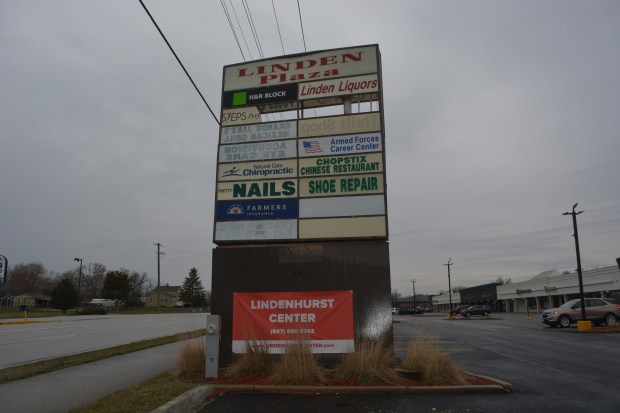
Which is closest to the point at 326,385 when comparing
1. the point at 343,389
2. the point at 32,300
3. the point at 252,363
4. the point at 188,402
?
the point at 343,389

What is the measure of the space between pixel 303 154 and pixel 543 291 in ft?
187

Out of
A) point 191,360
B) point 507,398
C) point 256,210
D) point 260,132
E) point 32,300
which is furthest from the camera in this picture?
point 32,300

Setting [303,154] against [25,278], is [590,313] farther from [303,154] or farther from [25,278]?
[25,278]

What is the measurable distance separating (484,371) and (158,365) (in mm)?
8099

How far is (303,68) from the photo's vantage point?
38.2 ft

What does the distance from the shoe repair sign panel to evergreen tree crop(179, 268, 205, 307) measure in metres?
99.9

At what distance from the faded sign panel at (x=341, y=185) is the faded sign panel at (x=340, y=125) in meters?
1.13

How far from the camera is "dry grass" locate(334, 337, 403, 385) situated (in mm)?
8297

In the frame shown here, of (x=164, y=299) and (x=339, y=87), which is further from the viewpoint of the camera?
(x=164, y=299)

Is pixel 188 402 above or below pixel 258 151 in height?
below

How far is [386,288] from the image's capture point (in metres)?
9.59

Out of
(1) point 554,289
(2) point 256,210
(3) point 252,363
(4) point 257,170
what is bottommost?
(3) point 252,363

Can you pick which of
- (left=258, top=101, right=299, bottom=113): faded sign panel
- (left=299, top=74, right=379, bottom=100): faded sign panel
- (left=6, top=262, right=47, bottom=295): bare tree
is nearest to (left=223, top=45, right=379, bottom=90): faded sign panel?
(left=299, top=74, right=379, bottom=100): faded sign panel

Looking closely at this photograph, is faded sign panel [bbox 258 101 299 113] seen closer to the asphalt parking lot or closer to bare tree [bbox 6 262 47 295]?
the asphalt parking lot
